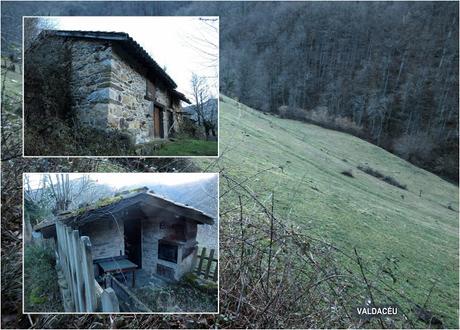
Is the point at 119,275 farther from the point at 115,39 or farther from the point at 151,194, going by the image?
the point at 115,39

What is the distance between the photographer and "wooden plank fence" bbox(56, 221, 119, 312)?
3291 millimetres

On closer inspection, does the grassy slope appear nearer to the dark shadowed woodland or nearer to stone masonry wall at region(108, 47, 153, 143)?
the dark shadowed woodland

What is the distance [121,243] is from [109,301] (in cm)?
46

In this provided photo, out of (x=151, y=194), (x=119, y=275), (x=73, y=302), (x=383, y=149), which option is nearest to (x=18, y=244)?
(x=73, y=302)

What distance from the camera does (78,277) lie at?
132 inches

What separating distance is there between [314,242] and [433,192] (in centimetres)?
1441

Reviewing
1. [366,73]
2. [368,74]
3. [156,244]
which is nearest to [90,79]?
[156,244]

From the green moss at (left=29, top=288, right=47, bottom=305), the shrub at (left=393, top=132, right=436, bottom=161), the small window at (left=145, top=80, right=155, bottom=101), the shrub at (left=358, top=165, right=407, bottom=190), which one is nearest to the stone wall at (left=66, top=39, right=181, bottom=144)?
the small window at (left=145, top=80, right=155, bottom=101)

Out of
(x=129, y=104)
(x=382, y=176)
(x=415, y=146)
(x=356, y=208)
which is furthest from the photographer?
(x=415, y=146)

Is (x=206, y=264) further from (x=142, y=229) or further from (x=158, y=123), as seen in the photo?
(x=158, y=123)

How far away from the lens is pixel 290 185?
7.75 metres

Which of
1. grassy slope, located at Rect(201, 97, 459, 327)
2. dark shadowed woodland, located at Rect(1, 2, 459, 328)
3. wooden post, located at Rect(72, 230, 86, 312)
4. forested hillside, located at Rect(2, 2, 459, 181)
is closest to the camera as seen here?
wooden post, located at Rect(72, 230, 86, 312)

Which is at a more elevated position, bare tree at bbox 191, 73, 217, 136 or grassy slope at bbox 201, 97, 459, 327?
bare tree at bbox 191, 73, 217, 136

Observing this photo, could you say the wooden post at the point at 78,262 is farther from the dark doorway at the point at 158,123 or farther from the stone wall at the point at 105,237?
the dark doorway at the point at 158,123
